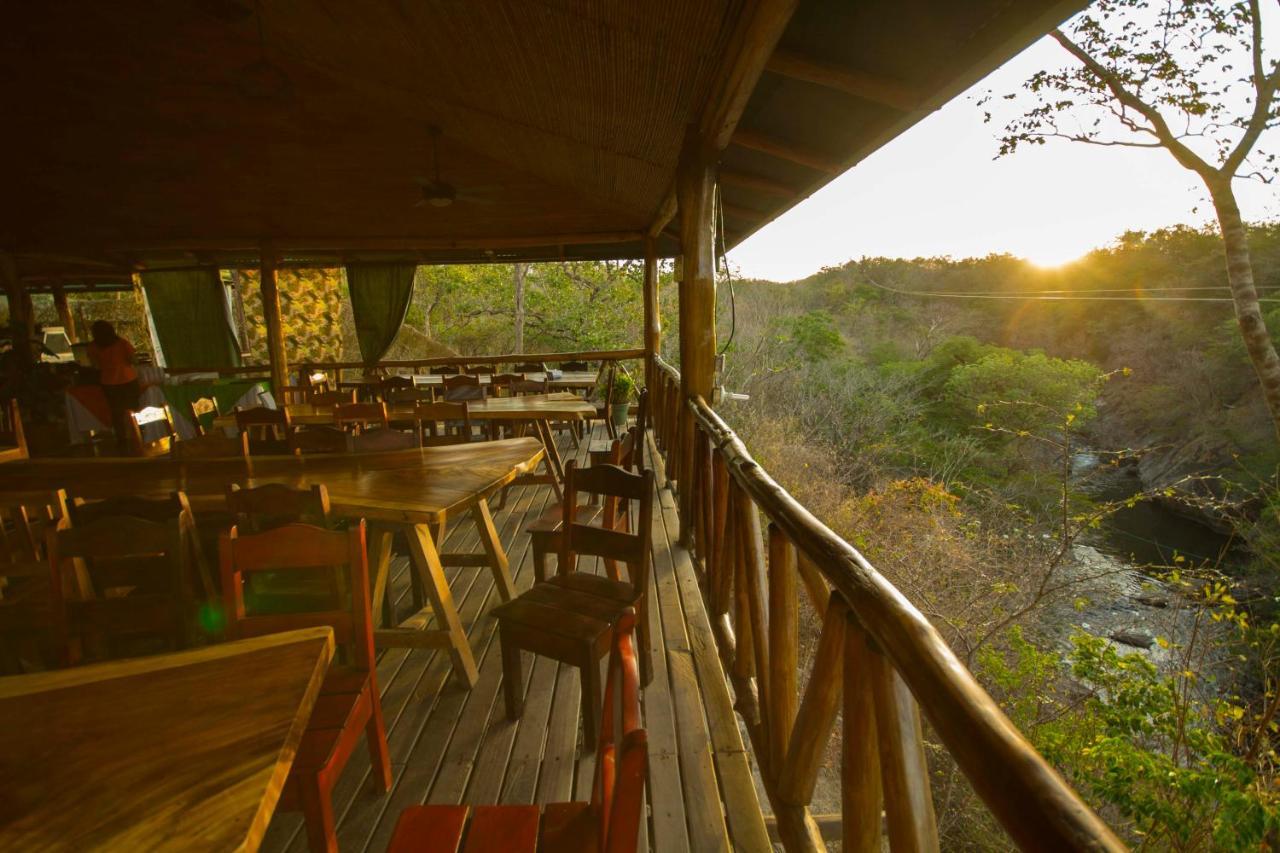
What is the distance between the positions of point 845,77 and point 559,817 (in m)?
2.46

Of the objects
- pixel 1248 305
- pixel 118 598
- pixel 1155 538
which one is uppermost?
pixel 1248 305

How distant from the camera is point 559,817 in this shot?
122cm

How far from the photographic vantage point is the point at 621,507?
2793 mm

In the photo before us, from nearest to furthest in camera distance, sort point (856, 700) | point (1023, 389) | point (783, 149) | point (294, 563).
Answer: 1. point (856, 700)
2. point (294, 563)
3. point (783, 149)
4. point (1023, 389)

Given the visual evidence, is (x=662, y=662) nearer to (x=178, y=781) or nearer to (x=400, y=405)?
(x=178, y=781)

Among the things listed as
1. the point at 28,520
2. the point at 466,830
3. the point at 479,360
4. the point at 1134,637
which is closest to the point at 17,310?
the point at 479,360

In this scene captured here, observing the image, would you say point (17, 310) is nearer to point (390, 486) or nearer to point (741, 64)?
point (390, 486)

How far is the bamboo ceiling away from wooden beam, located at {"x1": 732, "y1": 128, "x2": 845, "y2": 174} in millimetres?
13

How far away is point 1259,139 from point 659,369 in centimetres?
958

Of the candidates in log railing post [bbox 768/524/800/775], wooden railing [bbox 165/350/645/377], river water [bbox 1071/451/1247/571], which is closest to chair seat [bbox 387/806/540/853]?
log railing post [bbox 768/524/800/775]

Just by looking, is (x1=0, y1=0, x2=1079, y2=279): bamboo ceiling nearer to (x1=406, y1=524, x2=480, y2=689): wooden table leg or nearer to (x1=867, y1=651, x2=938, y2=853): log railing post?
(x1=867, y1=651, x2=938, y2=853): log railing post

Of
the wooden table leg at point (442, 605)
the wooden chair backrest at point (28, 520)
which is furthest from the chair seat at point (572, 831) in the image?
the wooden chair backrest at point (28, 520)

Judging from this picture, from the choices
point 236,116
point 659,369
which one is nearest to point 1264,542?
point 659,369

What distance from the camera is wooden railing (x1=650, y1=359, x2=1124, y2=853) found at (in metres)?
0.61
